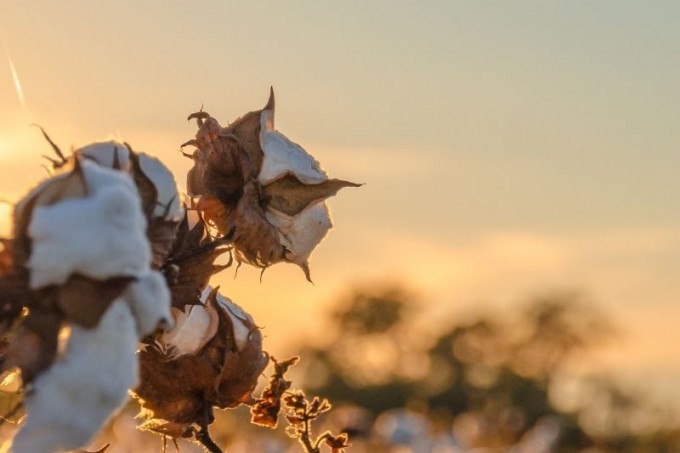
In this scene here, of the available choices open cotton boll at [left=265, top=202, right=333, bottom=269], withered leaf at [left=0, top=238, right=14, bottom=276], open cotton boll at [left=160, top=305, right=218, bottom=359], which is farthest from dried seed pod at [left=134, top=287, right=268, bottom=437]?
withered leaf at [left=0, top=238, right=14, bottom=276]

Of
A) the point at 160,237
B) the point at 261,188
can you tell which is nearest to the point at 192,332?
the point at 261,188

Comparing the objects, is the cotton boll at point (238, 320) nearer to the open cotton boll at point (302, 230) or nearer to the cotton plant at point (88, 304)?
the open cotton boll at point (302, 230)

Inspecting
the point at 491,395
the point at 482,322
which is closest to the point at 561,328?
the point at 482,322

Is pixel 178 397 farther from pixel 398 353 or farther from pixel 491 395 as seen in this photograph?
pixel 398 353

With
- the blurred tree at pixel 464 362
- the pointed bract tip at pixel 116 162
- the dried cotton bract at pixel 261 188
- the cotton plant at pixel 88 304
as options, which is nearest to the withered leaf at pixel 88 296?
the cotton plant at pixel 88 304

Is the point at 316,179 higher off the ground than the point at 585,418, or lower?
higher

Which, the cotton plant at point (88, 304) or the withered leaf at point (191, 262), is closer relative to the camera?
the cotton plant at point (88, 304)
